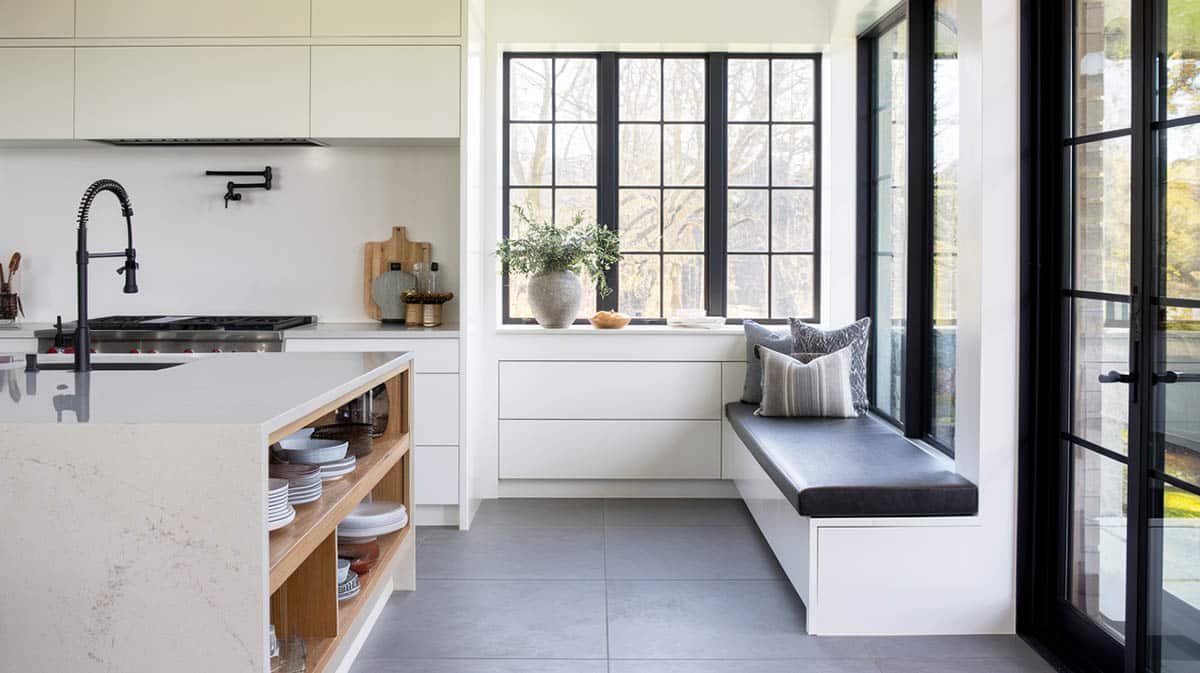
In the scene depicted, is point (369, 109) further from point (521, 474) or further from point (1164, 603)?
point (1164, 603)

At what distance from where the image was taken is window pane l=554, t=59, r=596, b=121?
543 cm

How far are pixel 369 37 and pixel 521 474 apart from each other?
7.38 ft

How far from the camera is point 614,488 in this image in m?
5.25

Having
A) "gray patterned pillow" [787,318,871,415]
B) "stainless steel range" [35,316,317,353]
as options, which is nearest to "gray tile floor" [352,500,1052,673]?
"gray patterned pillow" [787,318,871,415]

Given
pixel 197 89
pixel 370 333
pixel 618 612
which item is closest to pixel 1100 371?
pixel 618 612

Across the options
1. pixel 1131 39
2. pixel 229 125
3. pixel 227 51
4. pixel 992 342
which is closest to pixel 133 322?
pixel 229 125

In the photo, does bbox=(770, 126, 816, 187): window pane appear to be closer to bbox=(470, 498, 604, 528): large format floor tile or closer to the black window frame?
the black window frame

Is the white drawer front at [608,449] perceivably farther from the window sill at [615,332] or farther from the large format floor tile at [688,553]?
the large format floor tile at [688,553]

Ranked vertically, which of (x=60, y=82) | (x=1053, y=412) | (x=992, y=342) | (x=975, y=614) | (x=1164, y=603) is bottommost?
(x=975, y=614)

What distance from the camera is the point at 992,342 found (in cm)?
324

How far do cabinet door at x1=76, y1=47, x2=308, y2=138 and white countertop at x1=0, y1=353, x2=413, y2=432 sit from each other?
1944 mm

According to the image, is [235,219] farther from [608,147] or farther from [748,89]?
[748,89]

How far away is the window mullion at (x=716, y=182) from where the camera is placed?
17.7 ft

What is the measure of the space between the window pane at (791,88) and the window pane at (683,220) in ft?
2.03
